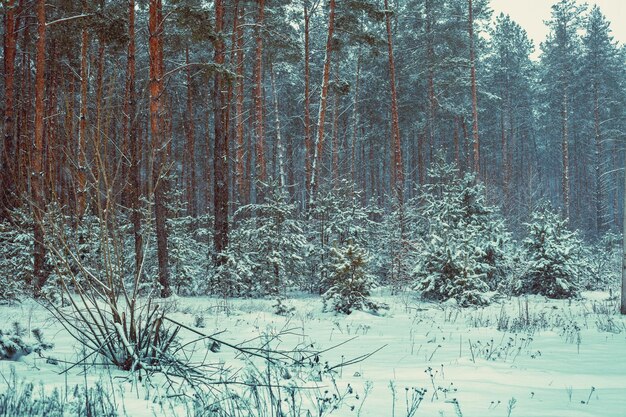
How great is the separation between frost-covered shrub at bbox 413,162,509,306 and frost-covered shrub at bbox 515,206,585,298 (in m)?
0.79

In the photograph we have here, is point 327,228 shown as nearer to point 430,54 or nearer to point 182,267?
point 182,267

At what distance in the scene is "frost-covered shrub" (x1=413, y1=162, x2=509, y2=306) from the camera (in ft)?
36.7

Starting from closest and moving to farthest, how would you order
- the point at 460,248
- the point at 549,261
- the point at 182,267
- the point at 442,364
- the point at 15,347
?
1. the point at 15,347
2. the point at 442,364
3. the point at 460,248
4. the point at 549,261
5. the point at 182,267

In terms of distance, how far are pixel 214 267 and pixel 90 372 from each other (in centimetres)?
867

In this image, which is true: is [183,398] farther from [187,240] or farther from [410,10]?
[410,10]

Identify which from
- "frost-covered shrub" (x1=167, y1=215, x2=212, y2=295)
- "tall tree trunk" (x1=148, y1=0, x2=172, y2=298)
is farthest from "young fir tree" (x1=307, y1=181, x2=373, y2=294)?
"tall tree trunk" (x1=148, y1=0, x2=172, y2=298)

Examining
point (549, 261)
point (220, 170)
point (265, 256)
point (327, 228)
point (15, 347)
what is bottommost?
point (15, 347)

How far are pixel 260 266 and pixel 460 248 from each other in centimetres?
531

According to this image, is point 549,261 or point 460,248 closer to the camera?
point 460,248

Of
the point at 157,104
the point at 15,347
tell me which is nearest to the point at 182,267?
the point at 157,104

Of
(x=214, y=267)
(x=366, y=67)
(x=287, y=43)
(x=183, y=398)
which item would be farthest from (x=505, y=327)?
(x=366, y=67)

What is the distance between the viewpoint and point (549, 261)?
480 inches

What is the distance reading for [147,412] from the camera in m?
2.93

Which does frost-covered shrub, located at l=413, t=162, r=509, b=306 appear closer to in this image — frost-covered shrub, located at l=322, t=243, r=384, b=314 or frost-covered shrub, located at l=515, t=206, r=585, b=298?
→ frost-covered shrub, located at l=515, t=206, r=585, b=298
